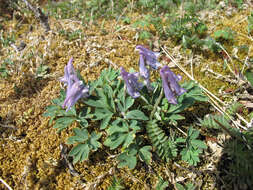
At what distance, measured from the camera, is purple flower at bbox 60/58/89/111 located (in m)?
2.07

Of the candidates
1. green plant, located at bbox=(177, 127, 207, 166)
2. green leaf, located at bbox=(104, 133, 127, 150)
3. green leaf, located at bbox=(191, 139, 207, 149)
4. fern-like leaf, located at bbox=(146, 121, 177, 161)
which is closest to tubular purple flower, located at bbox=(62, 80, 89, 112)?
green leaf, located at bbox=(104, 133, 127, 150)

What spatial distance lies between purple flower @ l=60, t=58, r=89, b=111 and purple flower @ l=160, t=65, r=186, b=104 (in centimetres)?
80

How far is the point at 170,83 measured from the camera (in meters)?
1.92

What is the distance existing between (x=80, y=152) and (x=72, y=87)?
66 centimetres

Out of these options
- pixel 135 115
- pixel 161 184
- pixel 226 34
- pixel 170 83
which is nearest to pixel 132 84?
pixel 135 115

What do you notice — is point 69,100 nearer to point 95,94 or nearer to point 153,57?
point 95,94

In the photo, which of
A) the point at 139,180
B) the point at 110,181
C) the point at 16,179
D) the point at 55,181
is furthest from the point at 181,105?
the point at 16,179

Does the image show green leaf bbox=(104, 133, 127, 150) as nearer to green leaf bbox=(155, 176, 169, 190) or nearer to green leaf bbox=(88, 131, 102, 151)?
green leaf bbox=(88, 131, 102, 151)

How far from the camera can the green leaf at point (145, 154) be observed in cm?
210

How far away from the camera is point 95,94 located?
2.38 metres

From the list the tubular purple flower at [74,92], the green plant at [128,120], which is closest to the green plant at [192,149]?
the green plant at [128,120]

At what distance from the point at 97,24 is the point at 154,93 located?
2.37m

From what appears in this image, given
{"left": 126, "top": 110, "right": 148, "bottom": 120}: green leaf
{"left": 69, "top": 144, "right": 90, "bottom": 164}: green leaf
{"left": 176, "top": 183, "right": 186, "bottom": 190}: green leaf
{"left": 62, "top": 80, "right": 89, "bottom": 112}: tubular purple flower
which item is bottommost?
{"left": 176, "top": 183, "right": 186, "bottom": 190}: green leaf

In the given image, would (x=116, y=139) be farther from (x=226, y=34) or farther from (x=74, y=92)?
(x=226, y=34)
